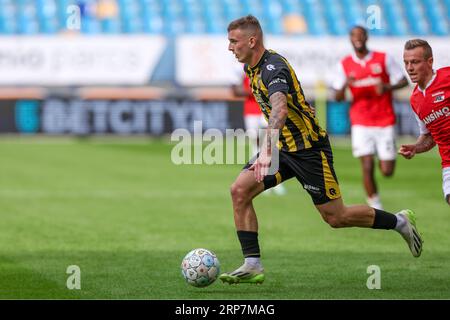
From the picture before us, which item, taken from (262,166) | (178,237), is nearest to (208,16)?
(178,237)

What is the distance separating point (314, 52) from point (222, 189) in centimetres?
1436

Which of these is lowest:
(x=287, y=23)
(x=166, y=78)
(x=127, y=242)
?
(x=127, y=242)

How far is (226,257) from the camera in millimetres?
9984

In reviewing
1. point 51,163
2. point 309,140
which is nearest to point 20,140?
point 51,163

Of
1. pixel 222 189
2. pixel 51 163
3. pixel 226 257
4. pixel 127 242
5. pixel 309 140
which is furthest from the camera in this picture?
pixel 51 163

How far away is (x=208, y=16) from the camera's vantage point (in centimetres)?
3359

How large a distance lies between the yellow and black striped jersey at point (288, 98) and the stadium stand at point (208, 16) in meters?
24.5

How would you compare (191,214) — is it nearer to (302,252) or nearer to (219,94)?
(302,252)

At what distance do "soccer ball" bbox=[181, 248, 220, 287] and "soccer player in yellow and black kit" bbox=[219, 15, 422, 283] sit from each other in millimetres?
145

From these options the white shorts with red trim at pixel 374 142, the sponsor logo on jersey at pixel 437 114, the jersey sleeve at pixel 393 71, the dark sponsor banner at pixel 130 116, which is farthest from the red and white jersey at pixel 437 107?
the dark sponsor banner at pixel 130 116

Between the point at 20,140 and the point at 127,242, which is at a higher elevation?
Result: the point at 20,140
